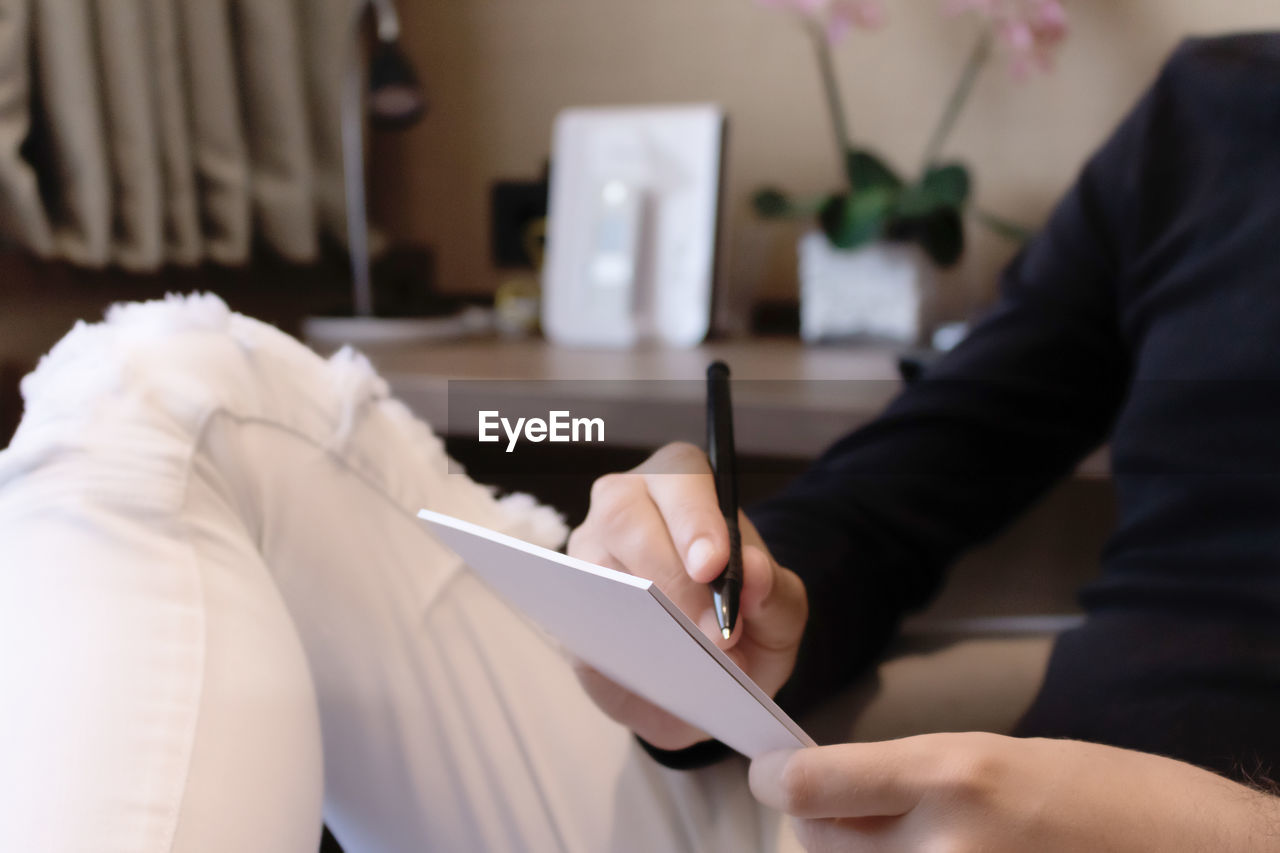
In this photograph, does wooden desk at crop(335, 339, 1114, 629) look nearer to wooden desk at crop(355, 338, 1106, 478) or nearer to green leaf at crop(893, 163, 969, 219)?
wooden desk at crop(355, 338, 1106, 478)

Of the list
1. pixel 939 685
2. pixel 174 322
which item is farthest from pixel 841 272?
pixel 174 322

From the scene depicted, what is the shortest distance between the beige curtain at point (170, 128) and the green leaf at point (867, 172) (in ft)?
2.28

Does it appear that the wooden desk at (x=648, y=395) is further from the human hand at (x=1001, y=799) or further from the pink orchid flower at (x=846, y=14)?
the pink orchid flower at (x=846, y=14)

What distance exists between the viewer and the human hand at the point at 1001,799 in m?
0.26

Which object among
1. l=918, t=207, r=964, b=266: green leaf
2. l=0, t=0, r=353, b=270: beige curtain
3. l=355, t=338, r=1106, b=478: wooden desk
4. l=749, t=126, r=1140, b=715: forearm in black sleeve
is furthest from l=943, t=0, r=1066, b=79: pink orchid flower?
l=0, t=0, r=353, b=270: beige curtain

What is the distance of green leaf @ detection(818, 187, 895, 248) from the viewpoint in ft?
3.14

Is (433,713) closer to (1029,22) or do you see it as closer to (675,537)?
(675,537)

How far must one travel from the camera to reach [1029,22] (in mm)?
996

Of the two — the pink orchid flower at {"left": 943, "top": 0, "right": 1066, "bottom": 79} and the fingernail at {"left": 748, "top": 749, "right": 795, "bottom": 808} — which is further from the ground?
the pink orchid flower at {"left": 943, "top": 0, "right": 1066, "bottom": 79}

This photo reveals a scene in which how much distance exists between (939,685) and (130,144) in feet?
3.22

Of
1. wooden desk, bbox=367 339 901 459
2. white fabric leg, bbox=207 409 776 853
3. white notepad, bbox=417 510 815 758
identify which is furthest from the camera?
white fabric leg, bbox=207 409 776 853

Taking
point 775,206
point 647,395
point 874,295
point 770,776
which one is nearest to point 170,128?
point 775,206

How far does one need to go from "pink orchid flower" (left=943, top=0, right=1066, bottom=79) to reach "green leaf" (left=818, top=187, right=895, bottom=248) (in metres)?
0.22

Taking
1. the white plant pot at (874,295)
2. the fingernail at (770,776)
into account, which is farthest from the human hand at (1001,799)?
the white plant pot at (874,295)
